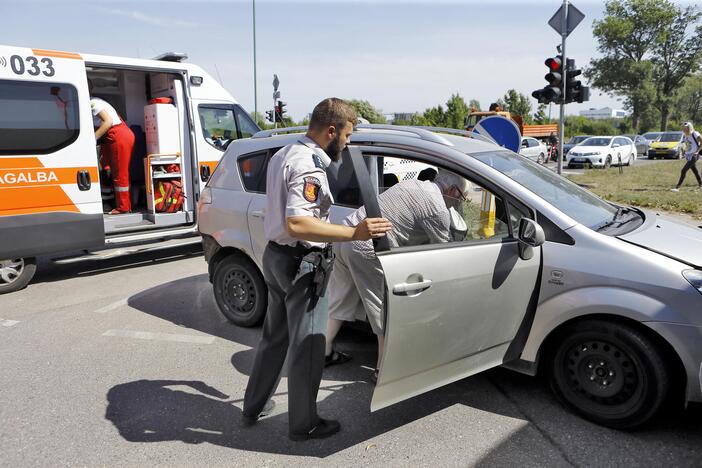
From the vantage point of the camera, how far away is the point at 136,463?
2.88 m

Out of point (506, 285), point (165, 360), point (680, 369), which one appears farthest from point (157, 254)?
point (680, 369)

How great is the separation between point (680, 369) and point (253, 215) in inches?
120

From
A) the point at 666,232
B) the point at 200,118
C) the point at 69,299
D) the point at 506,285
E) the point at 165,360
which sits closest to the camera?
the point at 506,285

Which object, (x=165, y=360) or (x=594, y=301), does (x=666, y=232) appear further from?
(x=165, y=360)

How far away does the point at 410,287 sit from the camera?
9.18 feet

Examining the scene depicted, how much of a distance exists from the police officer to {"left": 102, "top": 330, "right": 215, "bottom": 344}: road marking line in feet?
5.42

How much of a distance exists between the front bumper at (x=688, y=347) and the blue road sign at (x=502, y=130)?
151 inches

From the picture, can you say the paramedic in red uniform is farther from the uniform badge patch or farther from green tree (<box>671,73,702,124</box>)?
green tree (<box>671,73,702,124</box>)

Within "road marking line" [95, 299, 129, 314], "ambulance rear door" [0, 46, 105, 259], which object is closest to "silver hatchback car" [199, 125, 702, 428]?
"road marking line" [95, 299, 129, 314]

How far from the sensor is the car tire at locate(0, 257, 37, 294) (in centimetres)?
606

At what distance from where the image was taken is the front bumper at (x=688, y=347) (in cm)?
276

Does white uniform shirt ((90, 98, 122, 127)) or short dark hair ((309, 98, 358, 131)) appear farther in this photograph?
white uniform shirt ((90, 98, 122, 127))

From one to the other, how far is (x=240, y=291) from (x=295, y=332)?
2.04m

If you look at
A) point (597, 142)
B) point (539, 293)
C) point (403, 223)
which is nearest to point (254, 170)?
point (403, 223)
